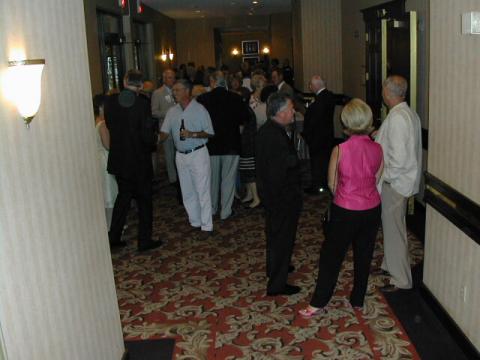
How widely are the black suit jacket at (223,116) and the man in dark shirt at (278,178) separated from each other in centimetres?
217

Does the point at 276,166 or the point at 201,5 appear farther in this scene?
the point at 201,5

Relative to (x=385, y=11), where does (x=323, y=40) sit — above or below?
below

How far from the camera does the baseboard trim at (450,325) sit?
11.5 feet

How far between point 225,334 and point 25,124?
236 centimetres

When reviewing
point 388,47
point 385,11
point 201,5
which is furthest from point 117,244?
point 201,5

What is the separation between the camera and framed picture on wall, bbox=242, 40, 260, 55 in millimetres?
30406

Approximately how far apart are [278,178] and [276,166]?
3.7 inches

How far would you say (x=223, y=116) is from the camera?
260 inches

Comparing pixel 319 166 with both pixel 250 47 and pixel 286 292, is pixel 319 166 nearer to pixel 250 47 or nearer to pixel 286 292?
pixel 286 292

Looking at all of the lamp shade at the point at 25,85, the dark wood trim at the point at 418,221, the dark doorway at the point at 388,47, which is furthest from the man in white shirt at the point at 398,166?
the lamp shade at the point at 25,85

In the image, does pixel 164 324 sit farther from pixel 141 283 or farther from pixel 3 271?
pixel 3 271

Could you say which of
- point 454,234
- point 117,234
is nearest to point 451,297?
point 454,234

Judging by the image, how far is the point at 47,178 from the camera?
2523 millimetres

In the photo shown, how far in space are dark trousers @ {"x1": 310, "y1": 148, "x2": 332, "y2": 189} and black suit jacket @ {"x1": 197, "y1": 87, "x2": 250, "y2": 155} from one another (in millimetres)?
1451
